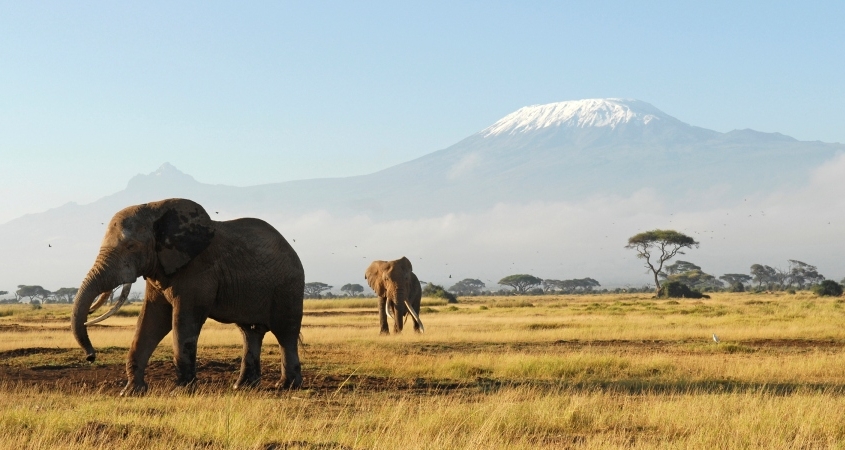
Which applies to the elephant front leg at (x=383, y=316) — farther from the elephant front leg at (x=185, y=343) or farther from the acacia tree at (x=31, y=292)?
the acacia tree at (x=31, y=292)

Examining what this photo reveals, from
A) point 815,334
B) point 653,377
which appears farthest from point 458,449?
point 815,334

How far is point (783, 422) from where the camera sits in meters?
10.5

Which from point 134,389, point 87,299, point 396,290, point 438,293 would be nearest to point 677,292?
point 438,293

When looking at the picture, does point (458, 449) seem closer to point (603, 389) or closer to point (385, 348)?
point (603, 389)

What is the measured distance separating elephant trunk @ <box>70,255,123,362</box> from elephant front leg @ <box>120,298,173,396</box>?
1.01 meters

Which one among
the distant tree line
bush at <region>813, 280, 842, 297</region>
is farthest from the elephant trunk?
the distant tree line

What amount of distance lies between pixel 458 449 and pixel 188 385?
6.77 m

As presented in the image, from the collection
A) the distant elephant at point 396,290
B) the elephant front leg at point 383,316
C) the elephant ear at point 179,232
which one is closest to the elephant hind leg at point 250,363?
the elephant ear at point 179,232

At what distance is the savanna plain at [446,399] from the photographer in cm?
945

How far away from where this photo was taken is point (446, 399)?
13078 mm

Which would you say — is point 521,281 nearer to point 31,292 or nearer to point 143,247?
point 31,292

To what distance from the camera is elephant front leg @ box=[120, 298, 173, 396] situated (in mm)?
14148

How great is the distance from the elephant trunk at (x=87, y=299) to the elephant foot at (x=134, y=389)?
980 mm

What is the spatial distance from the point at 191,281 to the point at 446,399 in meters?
4.47
